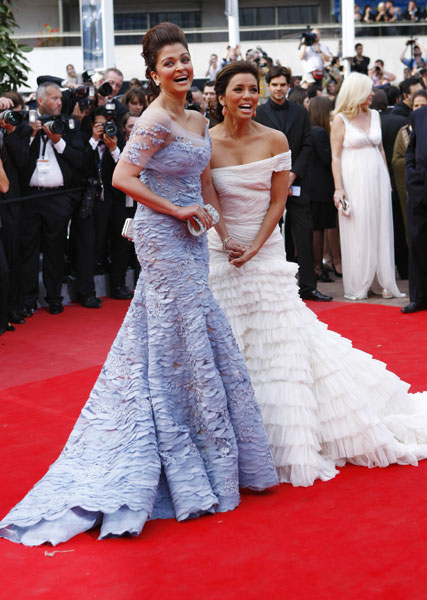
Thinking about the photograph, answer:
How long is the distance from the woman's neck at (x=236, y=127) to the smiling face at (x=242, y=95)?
0.04 m

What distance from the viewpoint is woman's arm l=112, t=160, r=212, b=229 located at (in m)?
3.25

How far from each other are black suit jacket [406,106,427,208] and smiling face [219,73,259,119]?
3193 millimetres

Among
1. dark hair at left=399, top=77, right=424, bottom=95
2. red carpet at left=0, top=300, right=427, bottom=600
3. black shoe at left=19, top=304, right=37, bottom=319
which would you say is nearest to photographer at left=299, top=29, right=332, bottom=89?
dark hair at left=399, top=77, right=424, bottom=95

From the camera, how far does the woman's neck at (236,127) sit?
3779mm

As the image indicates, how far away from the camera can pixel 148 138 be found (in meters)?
3.23

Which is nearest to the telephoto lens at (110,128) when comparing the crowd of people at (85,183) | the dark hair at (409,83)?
the crowd of people at (85,183)

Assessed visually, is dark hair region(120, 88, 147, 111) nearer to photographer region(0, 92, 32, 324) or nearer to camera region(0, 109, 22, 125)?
photographer region(0, 92, 32, 324)

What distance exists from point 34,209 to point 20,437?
3.33 meters

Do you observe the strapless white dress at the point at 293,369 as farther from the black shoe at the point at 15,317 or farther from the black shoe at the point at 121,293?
the black shoe at the point at 121,293

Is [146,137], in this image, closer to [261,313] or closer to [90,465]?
[261,313]

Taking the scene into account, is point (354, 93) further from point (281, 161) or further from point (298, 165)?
point (281, 161)

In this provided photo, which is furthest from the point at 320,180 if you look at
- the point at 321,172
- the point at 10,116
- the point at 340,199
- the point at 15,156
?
the point at 10,116

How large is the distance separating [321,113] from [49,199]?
2.89m

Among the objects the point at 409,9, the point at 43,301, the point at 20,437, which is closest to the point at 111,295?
the point at 43,301
